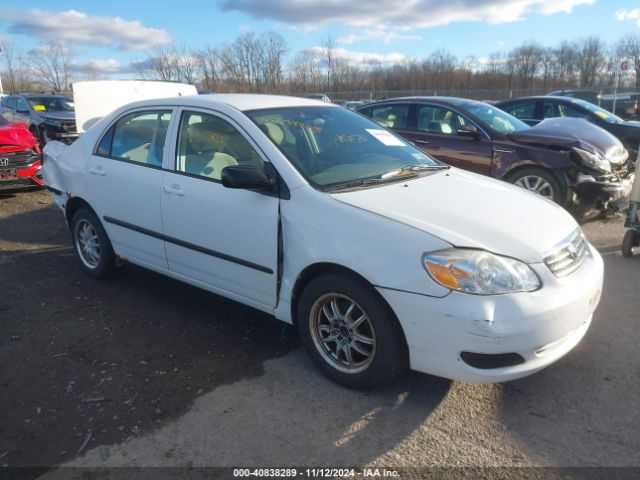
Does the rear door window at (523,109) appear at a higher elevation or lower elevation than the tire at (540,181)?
higher

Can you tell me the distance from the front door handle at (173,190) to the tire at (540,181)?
4.56 m

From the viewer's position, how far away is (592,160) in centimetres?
640

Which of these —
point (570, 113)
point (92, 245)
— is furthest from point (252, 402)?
point (570, 113)

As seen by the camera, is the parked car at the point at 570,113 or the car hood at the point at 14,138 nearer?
the car hood at the point at 14,138

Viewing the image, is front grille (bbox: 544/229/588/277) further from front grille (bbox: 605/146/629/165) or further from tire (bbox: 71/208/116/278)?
front grille (bbox: 605/146/629/165)

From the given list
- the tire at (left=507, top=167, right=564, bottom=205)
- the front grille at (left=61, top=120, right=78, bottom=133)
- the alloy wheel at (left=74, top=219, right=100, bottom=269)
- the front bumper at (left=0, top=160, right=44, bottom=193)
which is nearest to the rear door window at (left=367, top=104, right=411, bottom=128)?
the tire at (left=507, top=167, right=564, bottom=205)

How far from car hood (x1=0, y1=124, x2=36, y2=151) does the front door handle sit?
600cm

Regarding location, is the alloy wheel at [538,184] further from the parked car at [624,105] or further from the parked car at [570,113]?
the parked car at [624,105]

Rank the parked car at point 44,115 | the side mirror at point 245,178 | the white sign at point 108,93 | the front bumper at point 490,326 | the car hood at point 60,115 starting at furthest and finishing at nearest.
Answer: the car hood at point 60,115 < the parked car at point 44,115 < the white sign at point 108,93 < the side mirror at point 245,178 < the front bumper at point 490,326

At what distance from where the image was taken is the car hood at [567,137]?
6.58 metres

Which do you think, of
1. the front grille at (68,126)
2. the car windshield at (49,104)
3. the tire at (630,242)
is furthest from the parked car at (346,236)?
the car windshield at (49,104)

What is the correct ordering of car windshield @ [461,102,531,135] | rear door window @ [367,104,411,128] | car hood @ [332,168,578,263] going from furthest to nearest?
rear door window @ [367,104,411,128]
car windshield @ [461,102,531,135]
car hood @ [332,168,578,263]

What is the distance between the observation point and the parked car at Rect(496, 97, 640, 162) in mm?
10039

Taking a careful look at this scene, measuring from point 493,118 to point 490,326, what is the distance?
556cm
